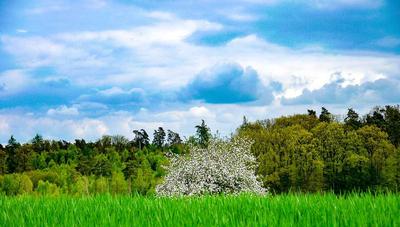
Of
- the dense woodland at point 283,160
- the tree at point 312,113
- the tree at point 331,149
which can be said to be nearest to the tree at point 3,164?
the dense woodland at point 283,160

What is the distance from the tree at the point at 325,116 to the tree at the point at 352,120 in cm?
369

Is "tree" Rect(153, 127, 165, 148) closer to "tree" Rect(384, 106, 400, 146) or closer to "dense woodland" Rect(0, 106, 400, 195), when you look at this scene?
"dense woodland" Rect(0, 106, 400, 195)

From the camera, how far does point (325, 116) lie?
6600cm

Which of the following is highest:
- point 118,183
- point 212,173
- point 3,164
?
point 3,164

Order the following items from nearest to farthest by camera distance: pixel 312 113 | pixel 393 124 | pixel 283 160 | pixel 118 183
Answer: pixel 283 160, pixel 393 124, pixel 118 183, pixel 312 113

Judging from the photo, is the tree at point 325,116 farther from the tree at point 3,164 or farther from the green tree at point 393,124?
the tree at point 3,164

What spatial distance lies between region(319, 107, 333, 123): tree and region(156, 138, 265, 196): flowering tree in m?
33.1

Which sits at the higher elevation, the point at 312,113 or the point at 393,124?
the point at 312,113

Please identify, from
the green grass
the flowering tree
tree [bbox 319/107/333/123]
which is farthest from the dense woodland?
the green grass

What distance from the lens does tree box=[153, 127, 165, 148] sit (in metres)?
74.6

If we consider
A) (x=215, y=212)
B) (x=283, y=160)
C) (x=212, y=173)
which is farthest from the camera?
(x=283, y=160)

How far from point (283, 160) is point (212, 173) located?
25801mm

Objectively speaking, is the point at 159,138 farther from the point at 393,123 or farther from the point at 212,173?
the point at 212,173

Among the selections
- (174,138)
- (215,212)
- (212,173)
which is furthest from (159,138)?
(215,212)
